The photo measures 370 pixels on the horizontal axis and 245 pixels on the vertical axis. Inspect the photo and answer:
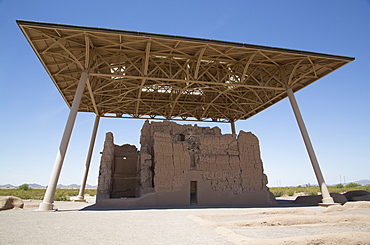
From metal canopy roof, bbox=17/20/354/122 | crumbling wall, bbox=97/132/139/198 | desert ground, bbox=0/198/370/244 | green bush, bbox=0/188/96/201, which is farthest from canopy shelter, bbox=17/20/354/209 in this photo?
green bush, bbox=0/188/96/201

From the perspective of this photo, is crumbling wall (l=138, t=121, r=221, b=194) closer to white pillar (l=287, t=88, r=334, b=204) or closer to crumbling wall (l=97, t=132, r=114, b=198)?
crumbling wall (l=97, t=132, r=114, b=198)

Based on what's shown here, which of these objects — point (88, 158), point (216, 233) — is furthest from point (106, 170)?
point (216, 233)

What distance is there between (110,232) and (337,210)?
9.83m

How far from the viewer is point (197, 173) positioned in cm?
1595

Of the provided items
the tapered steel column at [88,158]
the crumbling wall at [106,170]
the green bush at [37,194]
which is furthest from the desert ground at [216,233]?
the green bush at [37,194]

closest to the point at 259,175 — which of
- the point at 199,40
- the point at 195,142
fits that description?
the point at 195,142

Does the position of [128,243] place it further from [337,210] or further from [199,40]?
[199,40]

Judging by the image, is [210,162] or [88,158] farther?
[88,158]

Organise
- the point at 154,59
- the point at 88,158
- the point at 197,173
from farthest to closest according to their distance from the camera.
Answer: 1. the point at 88,158
2. the point at 154,59
3. the point at 197,173

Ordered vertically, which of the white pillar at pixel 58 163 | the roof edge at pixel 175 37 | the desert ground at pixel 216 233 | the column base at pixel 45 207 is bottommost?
the desert ground at pixel 216 233

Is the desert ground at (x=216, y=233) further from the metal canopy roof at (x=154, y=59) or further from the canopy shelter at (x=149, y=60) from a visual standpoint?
the metal canopy roof at (x=154, y=59)

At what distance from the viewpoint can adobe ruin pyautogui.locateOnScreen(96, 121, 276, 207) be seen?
1534 centimetres

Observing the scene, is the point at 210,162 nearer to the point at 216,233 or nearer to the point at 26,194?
the point at 216,233

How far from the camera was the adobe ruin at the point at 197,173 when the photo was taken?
50.3 ft
